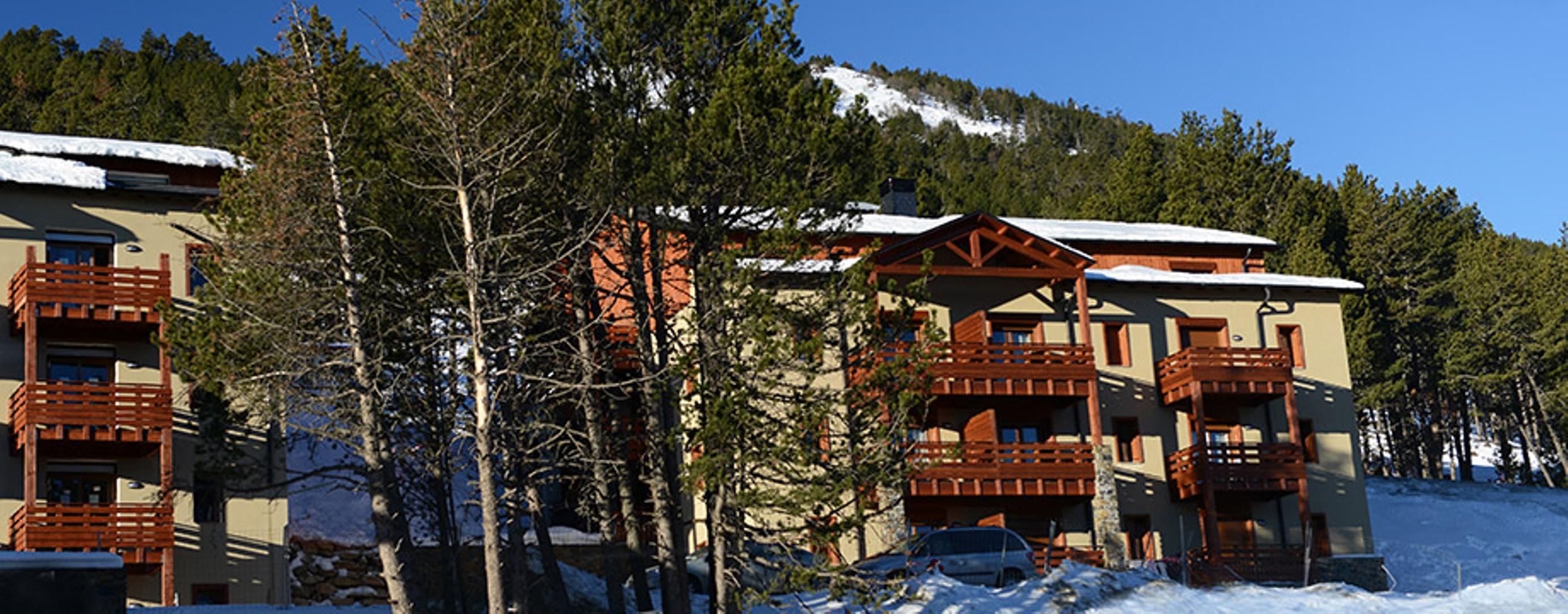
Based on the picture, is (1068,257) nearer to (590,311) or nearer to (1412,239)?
(590,311)

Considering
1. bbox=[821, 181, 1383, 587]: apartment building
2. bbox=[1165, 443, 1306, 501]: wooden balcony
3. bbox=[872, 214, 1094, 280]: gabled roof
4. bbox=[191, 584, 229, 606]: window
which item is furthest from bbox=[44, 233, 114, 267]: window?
bbox=[1165, 443, 1306, 501]: wooden balcony

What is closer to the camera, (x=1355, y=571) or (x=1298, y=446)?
(x=1298, y=446)

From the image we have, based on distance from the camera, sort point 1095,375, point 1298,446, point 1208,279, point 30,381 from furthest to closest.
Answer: point 1208,279 < point 1298,446 < point 1095,375 < point 30,381

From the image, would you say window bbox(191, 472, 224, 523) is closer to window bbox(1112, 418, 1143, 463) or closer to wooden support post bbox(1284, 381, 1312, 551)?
window bbox(1112, 418, 1143, 463)

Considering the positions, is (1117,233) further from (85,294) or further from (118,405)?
(85,294)

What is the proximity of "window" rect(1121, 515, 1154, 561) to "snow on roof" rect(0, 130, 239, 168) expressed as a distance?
76.3 ft

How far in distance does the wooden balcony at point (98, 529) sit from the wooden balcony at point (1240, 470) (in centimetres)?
2365

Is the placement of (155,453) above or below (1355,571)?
above

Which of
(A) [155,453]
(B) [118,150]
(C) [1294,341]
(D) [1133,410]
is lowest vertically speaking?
(D) [1133,410]

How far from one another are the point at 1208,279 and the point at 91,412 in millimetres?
27142

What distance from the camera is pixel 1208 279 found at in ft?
140

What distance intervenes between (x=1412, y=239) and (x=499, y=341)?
44.9 meters

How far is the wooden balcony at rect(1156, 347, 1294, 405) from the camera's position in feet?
132

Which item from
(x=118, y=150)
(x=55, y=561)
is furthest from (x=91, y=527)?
(x=55, y=561)
